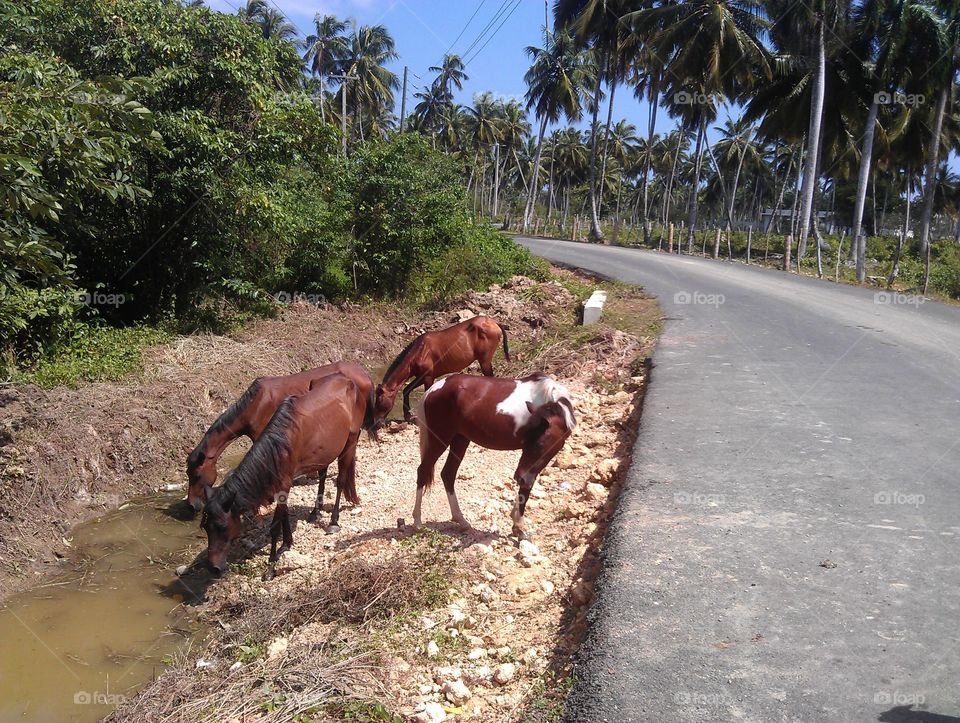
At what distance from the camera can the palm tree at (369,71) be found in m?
53.1

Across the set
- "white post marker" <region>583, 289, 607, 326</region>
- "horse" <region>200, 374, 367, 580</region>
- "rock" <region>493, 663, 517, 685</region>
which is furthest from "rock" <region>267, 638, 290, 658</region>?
"white post marker" <region>583, 289, 607, 326</region>

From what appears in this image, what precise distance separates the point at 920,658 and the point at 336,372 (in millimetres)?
6074

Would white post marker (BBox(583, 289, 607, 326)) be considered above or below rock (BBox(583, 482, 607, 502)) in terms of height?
above

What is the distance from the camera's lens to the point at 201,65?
12.4 m

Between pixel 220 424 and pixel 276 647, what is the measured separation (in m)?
3.02

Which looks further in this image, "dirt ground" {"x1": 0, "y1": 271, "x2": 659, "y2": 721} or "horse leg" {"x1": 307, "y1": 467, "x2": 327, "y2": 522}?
"horse leg" {"x1": 307, "y1": 467, "x2": 327, "y2": 522}

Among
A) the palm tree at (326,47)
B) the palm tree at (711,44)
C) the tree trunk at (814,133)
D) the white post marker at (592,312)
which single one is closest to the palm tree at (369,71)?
the palm tree at (326,47)

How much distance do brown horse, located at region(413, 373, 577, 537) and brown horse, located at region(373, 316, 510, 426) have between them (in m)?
3.31

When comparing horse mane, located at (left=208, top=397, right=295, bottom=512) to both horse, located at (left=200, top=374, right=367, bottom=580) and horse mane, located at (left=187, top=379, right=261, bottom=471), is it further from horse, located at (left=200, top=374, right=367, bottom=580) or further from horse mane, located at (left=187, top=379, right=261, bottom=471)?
horse mane, located at (left=187, top=379, right=261, bottom=471)

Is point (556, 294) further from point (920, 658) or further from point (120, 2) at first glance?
point (920, 658)

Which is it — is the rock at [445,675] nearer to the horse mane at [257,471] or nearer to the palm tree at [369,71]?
the horse mane at [257,471]

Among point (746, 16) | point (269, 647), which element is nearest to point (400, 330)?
point (269, 647)

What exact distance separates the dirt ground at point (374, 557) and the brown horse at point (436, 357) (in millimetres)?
786

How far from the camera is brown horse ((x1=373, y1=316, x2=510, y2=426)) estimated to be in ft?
32.4
